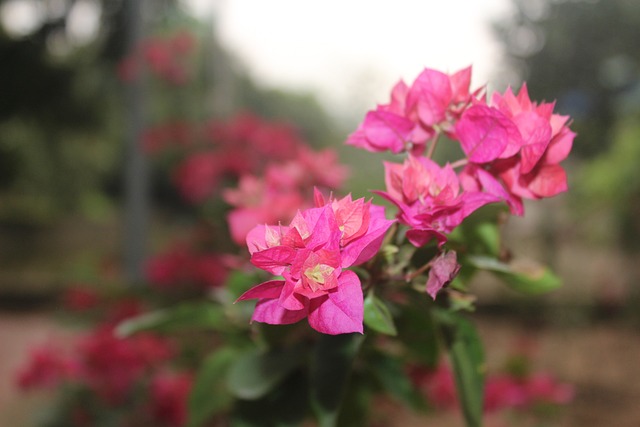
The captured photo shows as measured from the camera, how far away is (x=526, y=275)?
0.44 metres

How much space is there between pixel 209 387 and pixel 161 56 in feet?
6.73

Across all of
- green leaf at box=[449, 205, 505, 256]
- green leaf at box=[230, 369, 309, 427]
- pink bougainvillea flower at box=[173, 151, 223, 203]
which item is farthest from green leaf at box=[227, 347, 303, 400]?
pink bougainvillea flower at box=[173, 151, 223, 203]

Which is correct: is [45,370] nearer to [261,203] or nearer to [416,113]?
[261,203]

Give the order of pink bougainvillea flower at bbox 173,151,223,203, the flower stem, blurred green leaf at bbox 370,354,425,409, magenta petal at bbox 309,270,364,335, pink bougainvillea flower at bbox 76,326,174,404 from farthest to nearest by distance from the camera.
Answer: pink bougainvillea flower at bbox 173,151,223,203 < pink bougainvillea flower at bbox 76,326,174,404 < blurred green leaf at bbox 370,354,425,409 < the flower stem < magenta petal at bbox 309,270,364,335

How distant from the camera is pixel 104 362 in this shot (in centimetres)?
108

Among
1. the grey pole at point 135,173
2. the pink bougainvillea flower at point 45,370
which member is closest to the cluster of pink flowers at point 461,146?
the pink bougainvillea flower at point 45,370

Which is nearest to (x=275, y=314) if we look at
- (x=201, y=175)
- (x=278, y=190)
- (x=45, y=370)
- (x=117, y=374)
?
(x=278, y=190)

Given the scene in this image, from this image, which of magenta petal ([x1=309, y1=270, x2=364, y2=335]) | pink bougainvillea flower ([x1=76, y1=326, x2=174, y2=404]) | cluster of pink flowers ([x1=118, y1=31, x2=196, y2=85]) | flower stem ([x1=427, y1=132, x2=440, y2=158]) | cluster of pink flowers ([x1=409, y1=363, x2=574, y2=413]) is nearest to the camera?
magenta petal ([x1=309, y1=270, x2=364, y2=335])

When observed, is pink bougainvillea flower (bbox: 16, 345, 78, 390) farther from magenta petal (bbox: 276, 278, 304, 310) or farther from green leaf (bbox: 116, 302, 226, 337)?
magenta petal (bbox: 276, 278, 304, 310)

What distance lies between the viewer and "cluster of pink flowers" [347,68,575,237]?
1.05 ft

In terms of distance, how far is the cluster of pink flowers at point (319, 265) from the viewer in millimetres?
273

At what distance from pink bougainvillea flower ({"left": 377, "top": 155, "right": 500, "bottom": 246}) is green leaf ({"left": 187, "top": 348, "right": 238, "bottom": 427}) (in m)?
0.25

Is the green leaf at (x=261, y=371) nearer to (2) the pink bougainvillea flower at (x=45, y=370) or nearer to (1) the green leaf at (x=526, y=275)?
(1) the green leaf at (x=526, y=275)

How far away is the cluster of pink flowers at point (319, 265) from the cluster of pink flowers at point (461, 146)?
0.04m
